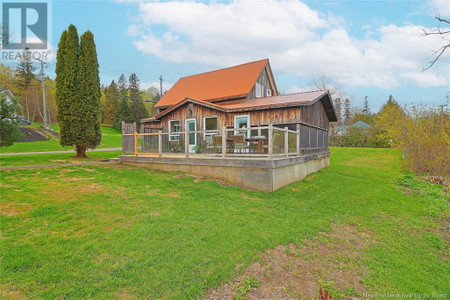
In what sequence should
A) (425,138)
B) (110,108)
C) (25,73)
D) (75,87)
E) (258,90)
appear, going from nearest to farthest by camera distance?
(75,87) → (425,138) → (258,90) → (25,73) → (110,108)

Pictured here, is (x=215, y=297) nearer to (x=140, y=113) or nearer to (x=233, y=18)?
(x=233, y=18)

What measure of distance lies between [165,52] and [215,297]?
81.0ft

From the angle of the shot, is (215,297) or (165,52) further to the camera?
(165,52)

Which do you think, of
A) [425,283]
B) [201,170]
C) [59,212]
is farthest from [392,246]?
[59,212]

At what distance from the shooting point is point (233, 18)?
48.5ft

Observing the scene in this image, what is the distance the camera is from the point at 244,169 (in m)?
8.12

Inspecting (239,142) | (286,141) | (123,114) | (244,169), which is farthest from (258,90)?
(123,114)

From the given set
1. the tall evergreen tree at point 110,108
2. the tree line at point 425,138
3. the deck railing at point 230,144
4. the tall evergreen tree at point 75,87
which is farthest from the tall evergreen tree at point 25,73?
the tree line at point 425,138

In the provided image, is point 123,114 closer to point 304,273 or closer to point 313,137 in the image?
point 313,137

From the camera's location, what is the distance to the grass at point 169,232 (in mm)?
3162

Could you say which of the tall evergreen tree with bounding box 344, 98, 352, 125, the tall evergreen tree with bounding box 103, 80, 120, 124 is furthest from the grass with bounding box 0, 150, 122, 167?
the tall evergreen tree with bounding box 344, 98, 352, 125

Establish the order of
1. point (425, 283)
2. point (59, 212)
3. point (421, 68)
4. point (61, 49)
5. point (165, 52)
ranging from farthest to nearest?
point (165, 52) < point (61, 49) < point (421, 68) < point (59, 212) < point (425, 283)

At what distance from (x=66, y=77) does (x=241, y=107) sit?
9280 mm

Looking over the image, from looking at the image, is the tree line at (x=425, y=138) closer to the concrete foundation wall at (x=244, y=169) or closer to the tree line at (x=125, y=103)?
the concrete foundation wall at (x=244, y=169)
